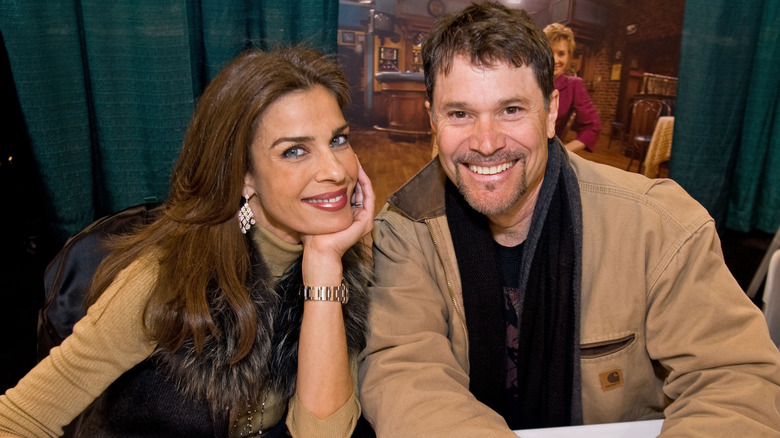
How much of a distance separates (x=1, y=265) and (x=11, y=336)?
1.41 ft

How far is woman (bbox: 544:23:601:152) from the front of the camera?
2762 mm

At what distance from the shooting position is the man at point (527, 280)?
1151 millimetres

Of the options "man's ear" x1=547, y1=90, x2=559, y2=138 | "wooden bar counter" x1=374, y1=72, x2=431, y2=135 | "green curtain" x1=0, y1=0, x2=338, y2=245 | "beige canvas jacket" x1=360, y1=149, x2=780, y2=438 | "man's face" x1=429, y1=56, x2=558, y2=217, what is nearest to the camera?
"beige canvas jacket" x1=360, y1=149, x2=780, y2=438

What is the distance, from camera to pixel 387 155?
286 centimetres

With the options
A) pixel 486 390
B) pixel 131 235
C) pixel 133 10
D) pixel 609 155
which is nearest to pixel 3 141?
pixel 133 10

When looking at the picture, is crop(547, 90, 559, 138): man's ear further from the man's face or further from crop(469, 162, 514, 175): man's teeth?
crop(469, 162, 514, 175): man's teeth

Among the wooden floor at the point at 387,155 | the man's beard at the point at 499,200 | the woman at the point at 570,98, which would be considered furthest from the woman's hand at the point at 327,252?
the woman at the point at 570,98

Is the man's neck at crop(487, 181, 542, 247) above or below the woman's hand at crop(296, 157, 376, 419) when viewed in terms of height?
above

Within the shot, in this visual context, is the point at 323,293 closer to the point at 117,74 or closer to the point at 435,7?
the point at 117,74

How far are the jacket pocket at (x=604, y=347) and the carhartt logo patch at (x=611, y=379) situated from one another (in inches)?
1.8

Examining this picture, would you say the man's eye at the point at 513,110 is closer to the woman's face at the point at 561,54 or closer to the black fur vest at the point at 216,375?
the black fur vest at the point at 216,375

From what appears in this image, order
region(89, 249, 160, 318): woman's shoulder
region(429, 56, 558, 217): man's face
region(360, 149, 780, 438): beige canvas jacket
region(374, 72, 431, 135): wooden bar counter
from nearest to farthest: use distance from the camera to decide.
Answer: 1. region(360, 149, 780, 438): beige canvas jacket
2. region(89, 249, 160, 318): woman's shoulder
3. region(429, 56, 558, 217): man's face
4. region(374, 72, 431, 135): wooden bar counter

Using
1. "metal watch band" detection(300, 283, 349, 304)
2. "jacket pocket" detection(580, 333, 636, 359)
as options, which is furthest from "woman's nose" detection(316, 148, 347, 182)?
"jacket pocket" detection(580, 333, 636, 359)

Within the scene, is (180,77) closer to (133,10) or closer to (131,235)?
(133,10)
